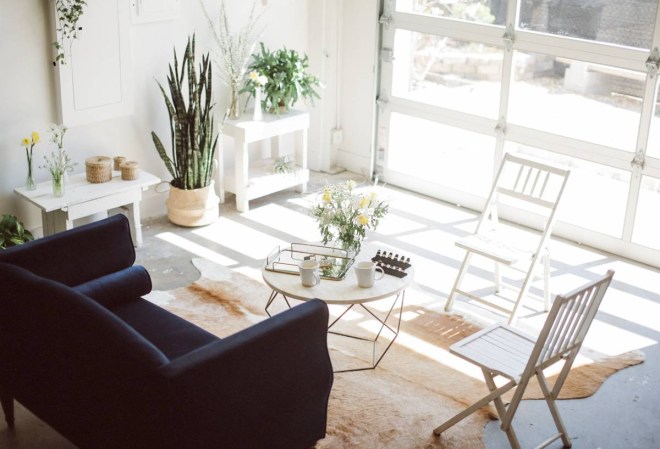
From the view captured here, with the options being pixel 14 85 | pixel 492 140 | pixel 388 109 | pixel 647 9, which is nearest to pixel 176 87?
pixel 14 85

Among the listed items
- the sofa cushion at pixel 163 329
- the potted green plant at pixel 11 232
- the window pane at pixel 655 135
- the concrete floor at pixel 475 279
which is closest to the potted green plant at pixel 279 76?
the concrete floor at pixel 475 279

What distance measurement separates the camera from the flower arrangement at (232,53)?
22.0ft

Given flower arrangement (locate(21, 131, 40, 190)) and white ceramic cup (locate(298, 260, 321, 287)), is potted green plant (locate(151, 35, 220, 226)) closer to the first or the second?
flower arrangement (locate(21, 131, 40, 190))

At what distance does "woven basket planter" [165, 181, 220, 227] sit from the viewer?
21.3 ft

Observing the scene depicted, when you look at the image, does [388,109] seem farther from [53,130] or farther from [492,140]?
[53,130]

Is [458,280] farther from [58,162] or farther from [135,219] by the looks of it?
[58,162]

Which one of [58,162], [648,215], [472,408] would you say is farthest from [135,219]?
[648,215]

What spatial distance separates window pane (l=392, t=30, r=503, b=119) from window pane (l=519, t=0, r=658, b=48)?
414 millimetres

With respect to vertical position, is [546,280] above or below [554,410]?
above

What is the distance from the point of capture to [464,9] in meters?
6.74

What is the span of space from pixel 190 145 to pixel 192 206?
0.46 metres

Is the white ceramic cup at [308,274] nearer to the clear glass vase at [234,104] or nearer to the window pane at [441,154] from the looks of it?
the clear glass vase at [234,104]

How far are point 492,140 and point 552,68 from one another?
2.54 ft

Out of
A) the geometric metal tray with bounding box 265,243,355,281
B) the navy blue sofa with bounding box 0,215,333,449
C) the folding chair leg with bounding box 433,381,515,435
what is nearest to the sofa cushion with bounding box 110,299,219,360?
the navy blue sofa with bounding box 0,215,333,449
